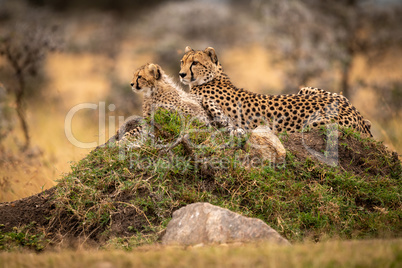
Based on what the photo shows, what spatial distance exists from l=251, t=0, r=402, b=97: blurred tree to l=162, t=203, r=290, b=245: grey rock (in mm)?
11155

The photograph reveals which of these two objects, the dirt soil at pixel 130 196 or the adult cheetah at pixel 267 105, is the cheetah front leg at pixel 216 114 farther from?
the dirt soil at pixel 130 196

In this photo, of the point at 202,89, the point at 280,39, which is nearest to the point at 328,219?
the point at 202,89

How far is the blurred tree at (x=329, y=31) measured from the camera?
609 inches

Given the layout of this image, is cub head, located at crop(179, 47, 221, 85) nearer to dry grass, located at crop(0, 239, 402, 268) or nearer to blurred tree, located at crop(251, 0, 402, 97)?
dry grass, located at crop(0, 239, 402, 268)

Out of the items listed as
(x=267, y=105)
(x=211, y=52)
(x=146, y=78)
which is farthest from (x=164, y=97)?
(x=267, y=105)

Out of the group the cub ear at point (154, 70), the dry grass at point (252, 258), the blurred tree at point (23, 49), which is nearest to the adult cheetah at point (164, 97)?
the cub ear at point (154, 70)

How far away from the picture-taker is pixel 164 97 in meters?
6.95

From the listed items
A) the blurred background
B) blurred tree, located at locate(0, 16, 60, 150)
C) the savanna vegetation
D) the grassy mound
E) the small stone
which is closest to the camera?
the savanna vegetation

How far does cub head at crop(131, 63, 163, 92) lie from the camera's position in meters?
7.04

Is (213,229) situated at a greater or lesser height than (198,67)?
lesser

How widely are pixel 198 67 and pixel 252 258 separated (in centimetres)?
473

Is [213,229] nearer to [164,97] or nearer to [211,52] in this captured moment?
[164,97]

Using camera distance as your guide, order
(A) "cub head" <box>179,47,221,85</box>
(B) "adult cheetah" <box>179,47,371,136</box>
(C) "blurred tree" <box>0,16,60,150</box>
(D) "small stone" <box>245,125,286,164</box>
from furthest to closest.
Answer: (C) "blurred tree" <box>0,16,60,150</box>, (A) "cub head" <box>179,47,221,85</box>, (B) "adult cheetah" <box>179,47,371,136</box>, (D) "small stone" <box>245,125,286,164</box>

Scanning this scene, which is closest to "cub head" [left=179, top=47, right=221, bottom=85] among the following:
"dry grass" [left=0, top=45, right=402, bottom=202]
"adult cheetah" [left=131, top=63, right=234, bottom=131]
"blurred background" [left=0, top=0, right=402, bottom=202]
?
"adult cheetah" [left=131, top=63, right=234, bottom=131]
